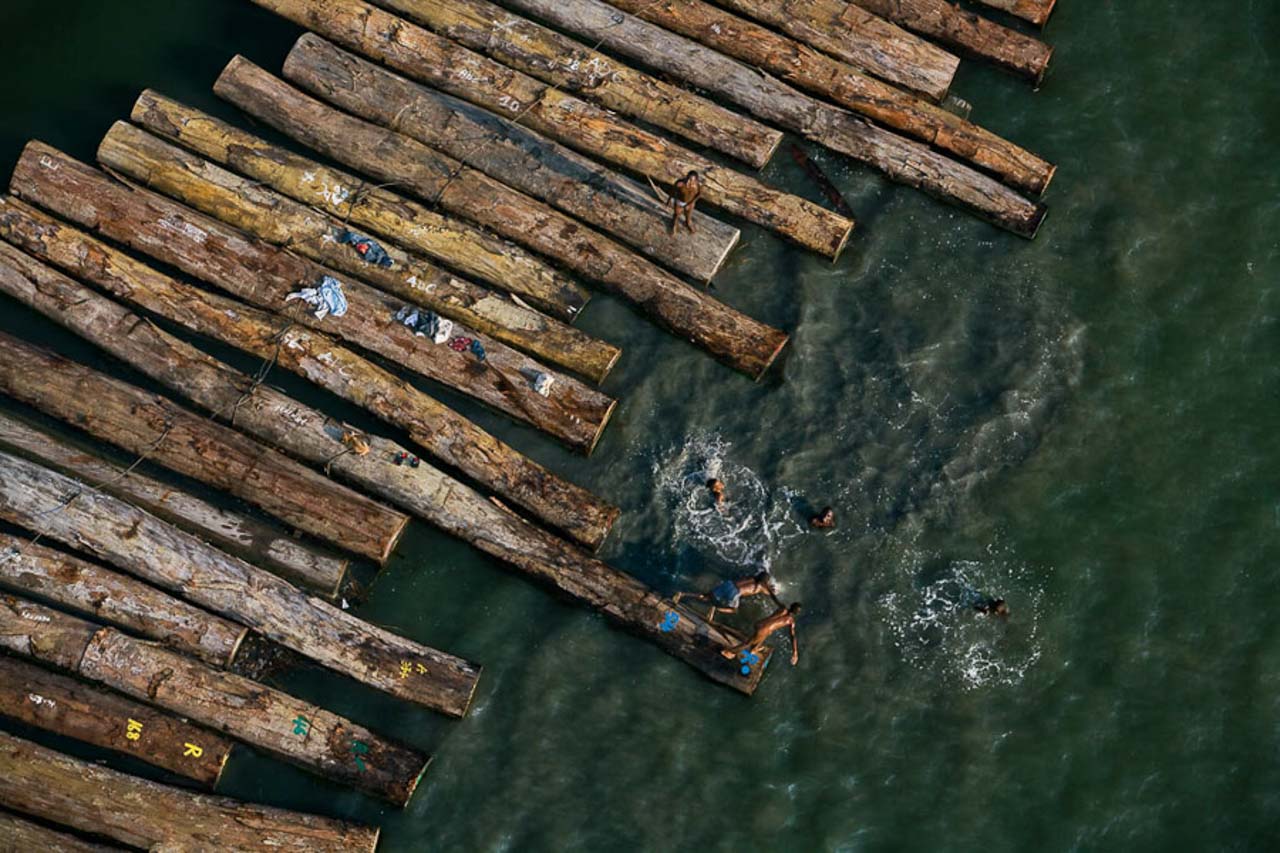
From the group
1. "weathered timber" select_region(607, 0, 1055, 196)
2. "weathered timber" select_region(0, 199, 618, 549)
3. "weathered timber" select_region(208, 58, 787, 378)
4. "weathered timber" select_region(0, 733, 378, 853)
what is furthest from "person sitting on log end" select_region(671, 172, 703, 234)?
"weathered timber" select_region(0, 733, 378, 853)

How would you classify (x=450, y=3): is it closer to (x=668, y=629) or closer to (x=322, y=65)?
(x=322, y=65)

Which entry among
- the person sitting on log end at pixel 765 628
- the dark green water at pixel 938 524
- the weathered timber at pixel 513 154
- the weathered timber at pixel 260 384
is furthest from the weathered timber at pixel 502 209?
the person sitting on log end at pixel 765 628

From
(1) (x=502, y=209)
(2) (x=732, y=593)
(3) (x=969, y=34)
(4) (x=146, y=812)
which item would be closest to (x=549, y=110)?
(1) (x=502, y=209)

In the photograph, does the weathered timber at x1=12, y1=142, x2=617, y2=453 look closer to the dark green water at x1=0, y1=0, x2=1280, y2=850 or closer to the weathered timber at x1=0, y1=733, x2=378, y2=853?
→ the dark green water at x1=0, y1=0, x2=1280, y2=850

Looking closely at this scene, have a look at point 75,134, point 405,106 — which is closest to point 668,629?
point 405,106

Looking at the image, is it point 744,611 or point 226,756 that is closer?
point 226,756
